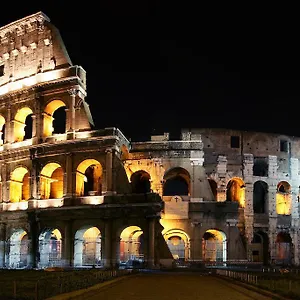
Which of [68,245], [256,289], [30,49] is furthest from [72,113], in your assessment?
[256,289]

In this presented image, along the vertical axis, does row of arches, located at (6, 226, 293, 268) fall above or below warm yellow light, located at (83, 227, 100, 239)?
below

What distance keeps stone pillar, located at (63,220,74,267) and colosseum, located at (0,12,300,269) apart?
70 mm

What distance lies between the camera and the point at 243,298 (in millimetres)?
17344

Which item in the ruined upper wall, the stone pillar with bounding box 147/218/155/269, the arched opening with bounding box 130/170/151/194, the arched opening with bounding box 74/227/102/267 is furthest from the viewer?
the arched opening with bounding box 130/170/151/194

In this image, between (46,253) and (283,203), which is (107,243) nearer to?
(46,253)

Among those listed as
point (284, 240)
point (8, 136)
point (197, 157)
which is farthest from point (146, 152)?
point (284, 240)

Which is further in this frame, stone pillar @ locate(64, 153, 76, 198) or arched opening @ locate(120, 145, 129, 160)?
arched opening @ locate(120, 145, 129, 160)

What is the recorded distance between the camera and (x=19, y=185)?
40.4 metres

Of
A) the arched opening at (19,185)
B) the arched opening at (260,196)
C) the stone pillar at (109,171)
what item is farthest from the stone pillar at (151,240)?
the arched opening at (260,196)

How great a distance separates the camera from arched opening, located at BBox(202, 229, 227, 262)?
1569 inches

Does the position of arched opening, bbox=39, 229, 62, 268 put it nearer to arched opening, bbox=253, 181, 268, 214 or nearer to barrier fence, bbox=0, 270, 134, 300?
barrier fence, bbox=0, 270, 134, 300

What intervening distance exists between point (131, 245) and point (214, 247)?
6.76 meters

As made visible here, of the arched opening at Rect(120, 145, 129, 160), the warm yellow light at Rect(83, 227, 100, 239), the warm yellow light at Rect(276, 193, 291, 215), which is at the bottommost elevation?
the warm yellow light at Rect(83, 227, 100, 239)

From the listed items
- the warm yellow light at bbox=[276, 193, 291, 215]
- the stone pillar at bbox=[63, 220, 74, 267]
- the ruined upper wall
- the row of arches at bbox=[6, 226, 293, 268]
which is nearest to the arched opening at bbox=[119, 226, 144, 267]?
the row of arches at bbox=[6, 226, 293, 268]
